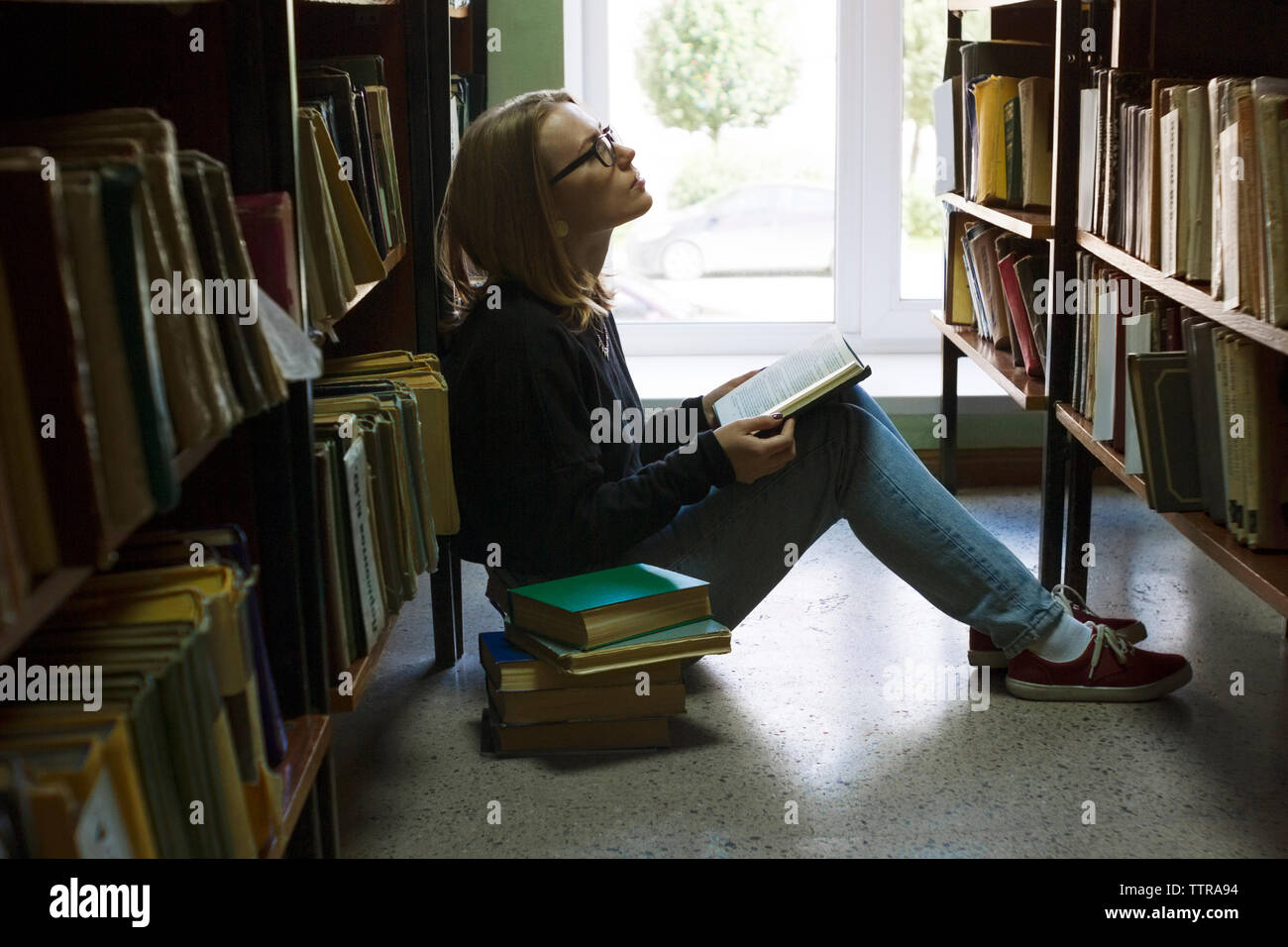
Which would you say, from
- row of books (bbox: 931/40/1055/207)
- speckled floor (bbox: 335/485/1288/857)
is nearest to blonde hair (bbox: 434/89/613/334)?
speckled floor (bbox: 335/485/1288/857)

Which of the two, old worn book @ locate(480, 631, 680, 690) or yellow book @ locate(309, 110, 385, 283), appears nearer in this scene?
yellow book @ locate(309, 110, 385, 283)

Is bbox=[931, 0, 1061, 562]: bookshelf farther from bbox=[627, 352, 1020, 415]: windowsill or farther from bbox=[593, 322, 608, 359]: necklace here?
bbox=[593, 322, 608, 359]: necklace

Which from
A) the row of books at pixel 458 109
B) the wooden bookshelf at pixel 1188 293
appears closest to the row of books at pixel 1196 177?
the wooden bookshelf at pixel 1188 293

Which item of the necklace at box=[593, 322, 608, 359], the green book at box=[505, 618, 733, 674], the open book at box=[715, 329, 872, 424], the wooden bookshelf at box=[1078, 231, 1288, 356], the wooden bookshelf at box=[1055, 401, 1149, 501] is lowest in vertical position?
the green book at box=[505, 618, 733, 674]

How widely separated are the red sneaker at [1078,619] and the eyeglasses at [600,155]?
873mm

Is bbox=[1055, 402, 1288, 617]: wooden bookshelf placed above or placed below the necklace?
below

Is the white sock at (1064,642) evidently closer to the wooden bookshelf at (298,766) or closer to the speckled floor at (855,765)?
the speckled floor at (855,765)

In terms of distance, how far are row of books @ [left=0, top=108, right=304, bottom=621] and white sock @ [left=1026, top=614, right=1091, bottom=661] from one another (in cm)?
135

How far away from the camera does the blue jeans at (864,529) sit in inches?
76.7

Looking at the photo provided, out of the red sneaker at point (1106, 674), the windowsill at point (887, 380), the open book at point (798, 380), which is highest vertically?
the open book at point (798, 380)

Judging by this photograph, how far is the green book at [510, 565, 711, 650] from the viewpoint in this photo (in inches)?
69.4

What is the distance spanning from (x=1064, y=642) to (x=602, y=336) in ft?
2.67
